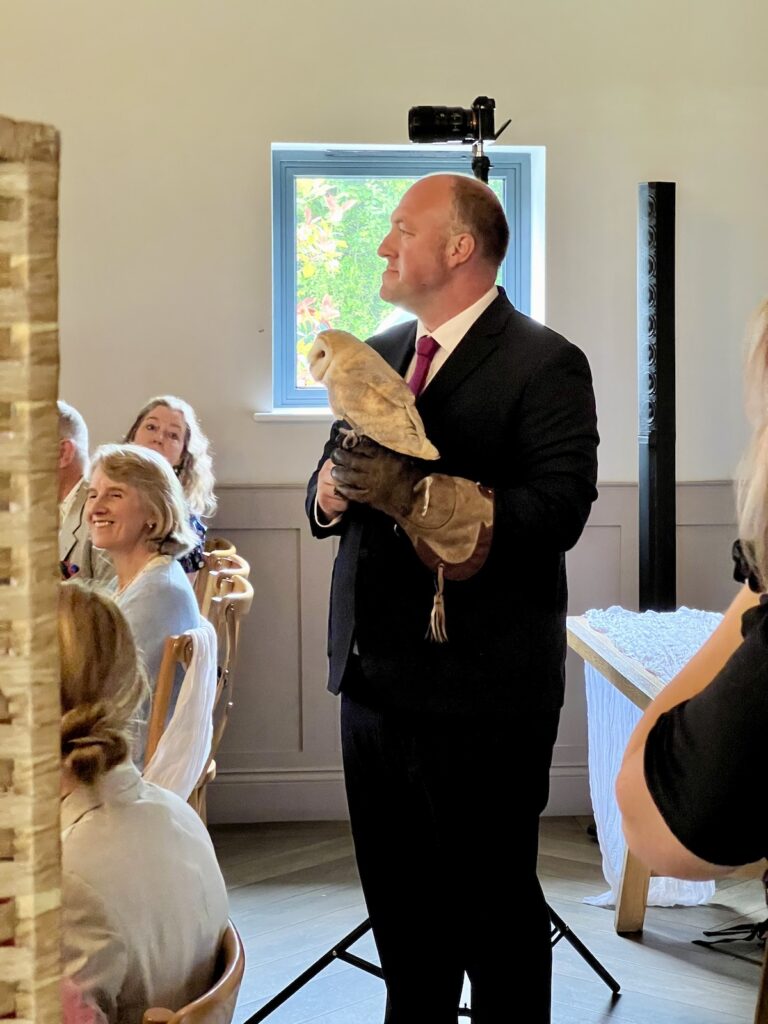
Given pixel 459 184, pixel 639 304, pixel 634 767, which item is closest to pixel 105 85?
pixel 639 304

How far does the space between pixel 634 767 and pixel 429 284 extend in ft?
3.86

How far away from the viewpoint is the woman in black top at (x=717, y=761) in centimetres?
81

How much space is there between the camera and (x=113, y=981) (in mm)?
1195

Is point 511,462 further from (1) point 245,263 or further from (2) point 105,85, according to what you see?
(2) point 105,85

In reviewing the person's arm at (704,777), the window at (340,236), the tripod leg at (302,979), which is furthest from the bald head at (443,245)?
the window at (340,236)

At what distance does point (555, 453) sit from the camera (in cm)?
183

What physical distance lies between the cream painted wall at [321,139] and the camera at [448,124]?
914 mm

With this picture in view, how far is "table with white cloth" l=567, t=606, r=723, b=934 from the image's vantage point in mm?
2688

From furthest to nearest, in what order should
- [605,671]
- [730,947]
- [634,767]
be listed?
[730,947], [605,671], [634,767]

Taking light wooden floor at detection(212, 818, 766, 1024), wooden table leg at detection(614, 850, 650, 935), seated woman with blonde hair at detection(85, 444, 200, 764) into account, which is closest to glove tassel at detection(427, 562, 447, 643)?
seated woman with blonde hair at detection(85, 444, 200, 764)

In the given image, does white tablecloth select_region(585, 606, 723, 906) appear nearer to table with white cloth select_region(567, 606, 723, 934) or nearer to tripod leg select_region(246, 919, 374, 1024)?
table with white cloth select_region(567, 606, 723, 934)

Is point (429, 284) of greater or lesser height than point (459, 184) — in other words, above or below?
below

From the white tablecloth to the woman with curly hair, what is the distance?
1174mm

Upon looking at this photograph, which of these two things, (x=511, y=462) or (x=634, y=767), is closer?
(x=634, y=767)
